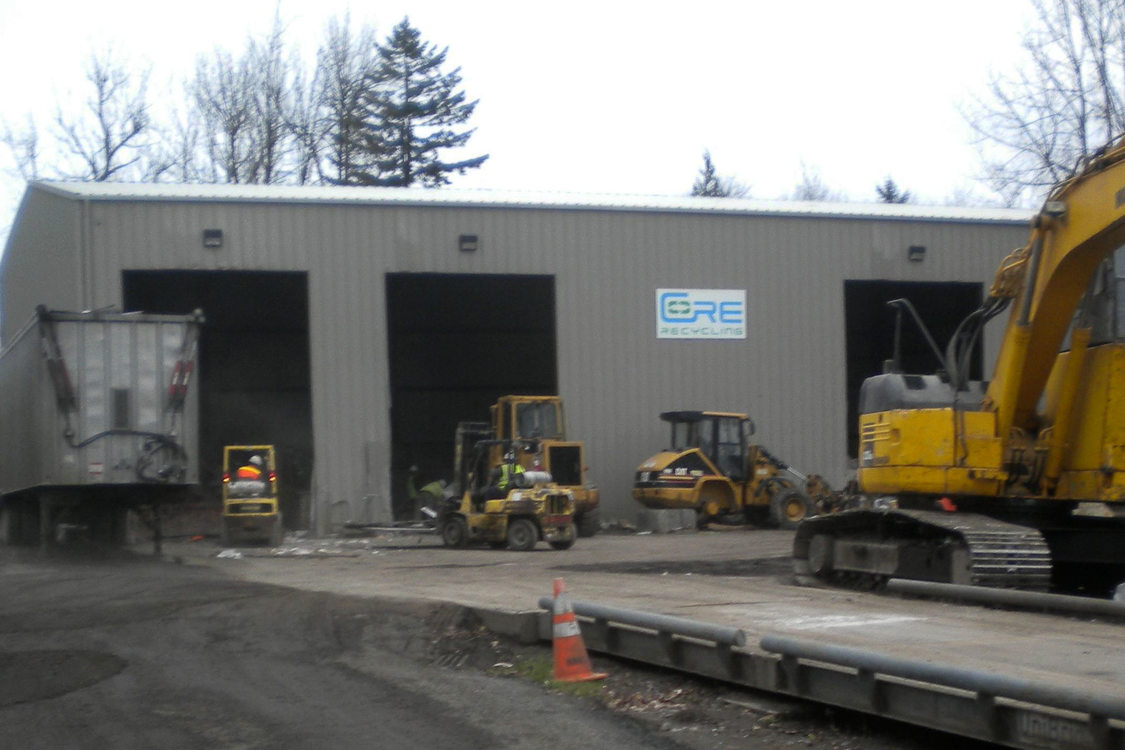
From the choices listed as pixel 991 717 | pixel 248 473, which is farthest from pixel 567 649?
pixel 248 473

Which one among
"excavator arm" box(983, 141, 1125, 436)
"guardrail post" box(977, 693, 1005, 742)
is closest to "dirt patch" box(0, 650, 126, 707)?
"guardrail post" box(977, 693, 1005, 742)

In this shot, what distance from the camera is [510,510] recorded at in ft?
77.2

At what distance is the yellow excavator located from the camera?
13148 millimetres

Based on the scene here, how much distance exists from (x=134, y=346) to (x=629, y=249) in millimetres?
14734

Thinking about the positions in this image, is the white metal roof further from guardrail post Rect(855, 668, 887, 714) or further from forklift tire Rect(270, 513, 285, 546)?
guardrail post Rect(855, 668, 887, 714)

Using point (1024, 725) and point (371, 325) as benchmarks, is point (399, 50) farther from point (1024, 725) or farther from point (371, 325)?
A: point (1024, 725)

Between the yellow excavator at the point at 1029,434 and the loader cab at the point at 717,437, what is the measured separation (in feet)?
48.2

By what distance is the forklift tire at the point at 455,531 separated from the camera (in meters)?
24.3

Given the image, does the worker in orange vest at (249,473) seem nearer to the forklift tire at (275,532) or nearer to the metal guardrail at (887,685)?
the forklift tire at (275,532)

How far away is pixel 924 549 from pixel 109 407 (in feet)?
39.3

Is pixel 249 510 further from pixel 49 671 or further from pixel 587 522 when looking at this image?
pixel 49 671

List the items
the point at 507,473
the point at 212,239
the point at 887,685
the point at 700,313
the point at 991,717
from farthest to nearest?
the point at 700,313
the point at 212,239
the point at 507,473
the point at 887,685
the point at 991,717

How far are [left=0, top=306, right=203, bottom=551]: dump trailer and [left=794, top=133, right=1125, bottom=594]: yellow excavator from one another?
34.3 feet

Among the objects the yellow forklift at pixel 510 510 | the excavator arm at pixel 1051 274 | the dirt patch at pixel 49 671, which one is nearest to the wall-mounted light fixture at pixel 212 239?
the yellow forklift at pixel 510 510
